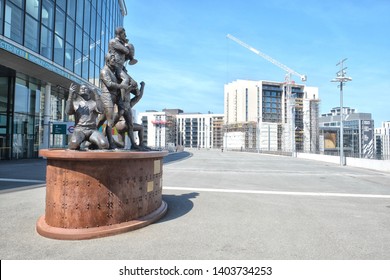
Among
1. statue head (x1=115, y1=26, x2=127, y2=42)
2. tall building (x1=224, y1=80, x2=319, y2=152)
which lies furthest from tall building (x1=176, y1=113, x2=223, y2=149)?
statue head (x1=115, y1=26, x2=127, y2=42)

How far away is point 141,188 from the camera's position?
525cm

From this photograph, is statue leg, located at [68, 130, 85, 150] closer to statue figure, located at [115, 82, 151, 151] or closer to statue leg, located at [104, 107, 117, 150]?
statue leg, located at [104, 107, 117, 150]

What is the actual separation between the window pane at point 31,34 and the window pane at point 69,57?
3549 millimetres

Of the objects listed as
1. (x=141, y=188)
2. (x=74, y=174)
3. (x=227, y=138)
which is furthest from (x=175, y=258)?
(x=227, y=138)

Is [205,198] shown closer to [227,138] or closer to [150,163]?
[150,163]

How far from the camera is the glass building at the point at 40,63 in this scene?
1834cm

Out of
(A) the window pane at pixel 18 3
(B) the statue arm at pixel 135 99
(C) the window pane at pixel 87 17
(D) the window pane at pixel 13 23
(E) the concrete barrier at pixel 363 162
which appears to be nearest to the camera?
(B) the statue arm at pixel 135 99

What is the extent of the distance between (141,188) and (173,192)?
3971 mm

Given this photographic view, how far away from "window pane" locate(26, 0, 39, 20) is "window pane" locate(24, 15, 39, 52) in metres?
0.40

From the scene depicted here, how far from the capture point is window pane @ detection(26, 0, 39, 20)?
1953 centimetres

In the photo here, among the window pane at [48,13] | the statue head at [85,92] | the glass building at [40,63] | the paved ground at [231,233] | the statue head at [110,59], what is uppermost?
the window pane at [48,13]

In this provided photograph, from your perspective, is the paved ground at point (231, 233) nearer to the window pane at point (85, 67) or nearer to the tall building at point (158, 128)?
the window pane at point (85, 67)

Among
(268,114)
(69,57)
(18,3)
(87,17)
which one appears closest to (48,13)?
(18,3)

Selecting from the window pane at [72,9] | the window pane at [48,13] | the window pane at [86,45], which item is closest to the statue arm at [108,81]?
the window pane at [48,13]
